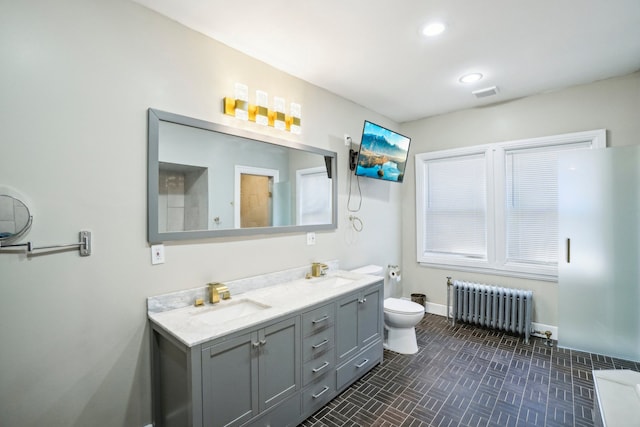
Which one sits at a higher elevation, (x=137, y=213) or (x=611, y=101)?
(x=611, y=101)

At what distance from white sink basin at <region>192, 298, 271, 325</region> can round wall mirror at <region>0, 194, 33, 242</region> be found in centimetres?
95

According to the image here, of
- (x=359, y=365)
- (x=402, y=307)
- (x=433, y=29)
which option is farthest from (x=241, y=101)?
(x=402, y=307)

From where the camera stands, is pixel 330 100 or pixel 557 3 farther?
pixel 330 100

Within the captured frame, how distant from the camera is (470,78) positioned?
2.88 metres

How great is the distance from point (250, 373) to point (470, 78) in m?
3.15

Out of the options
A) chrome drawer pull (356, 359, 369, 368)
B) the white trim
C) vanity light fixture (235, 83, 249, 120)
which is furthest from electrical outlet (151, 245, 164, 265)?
chrome drawer pull (356, 359, 369, 368)

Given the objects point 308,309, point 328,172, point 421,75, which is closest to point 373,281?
point 308,309

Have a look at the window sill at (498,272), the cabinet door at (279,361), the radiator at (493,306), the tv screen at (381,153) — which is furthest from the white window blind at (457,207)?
the cabinet door at (279,361)

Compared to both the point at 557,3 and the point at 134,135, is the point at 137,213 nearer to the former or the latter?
the point at 134,135

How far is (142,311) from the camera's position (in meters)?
1.79

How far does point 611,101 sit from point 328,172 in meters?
2.86

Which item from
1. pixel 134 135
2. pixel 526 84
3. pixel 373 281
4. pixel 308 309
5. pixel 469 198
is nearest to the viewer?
pixel 134 135

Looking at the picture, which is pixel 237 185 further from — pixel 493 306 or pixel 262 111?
pixel 493 306

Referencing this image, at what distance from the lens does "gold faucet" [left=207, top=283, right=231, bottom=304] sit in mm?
2008
